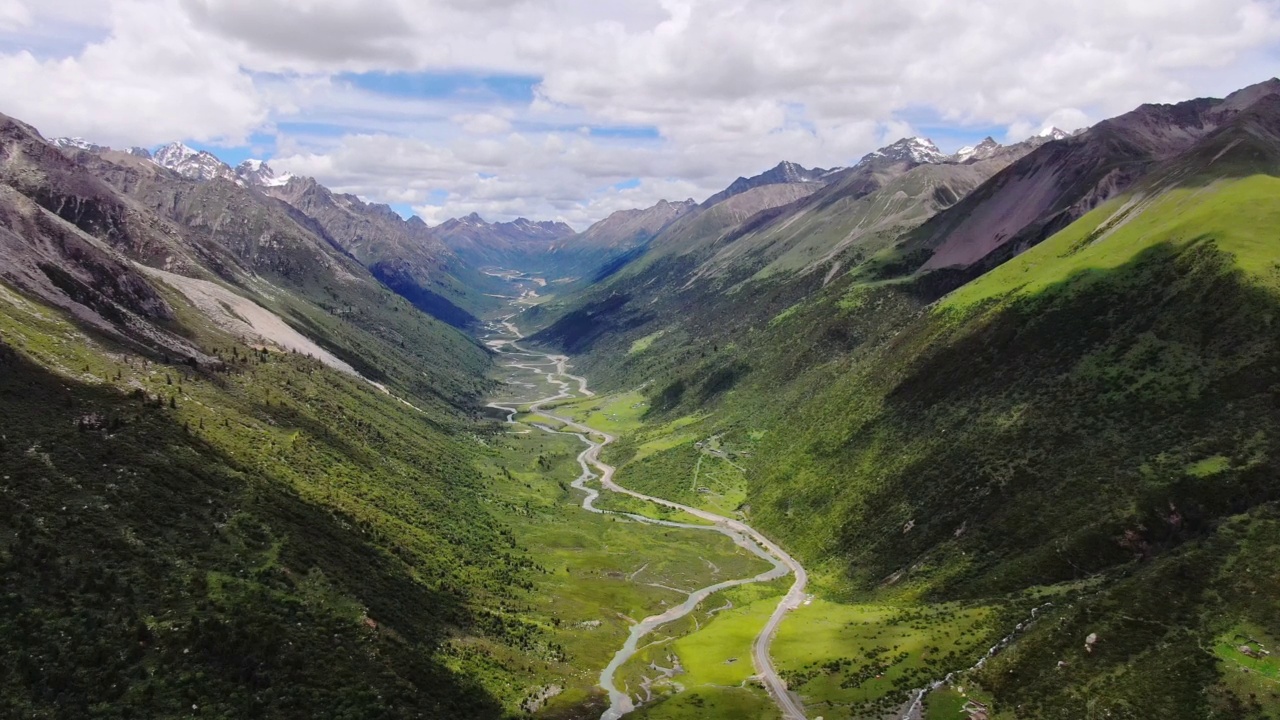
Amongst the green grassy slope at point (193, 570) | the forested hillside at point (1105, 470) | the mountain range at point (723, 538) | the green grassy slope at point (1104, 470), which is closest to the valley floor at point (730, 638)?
the mountain range at point (723, 538)

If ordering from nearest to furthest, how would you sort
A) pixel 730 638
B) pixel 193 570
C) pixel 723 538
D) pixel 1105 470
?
1. pixel 193 570
2. pixel 1105 470
3. pixel 730 638
4. pixel 723 538

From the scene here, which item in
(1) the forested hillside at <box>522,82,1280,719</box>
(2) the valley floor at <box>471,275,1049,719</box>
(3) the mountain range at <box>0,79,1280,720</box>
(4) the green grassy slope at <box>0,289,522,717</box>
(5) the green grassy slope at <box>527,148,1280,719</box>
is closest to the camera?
(4) the green grassy slope at <box>0,289,522,717</box>

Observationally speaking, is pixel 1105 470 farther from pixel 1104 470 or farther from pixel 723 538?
pixel 723 538

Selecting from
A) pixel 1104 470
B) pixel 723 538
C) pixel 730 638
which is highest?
pixel 1104 470

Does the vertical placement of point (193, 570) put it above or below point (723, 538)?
above

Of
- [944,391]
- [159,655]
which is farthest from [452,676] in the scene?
[944,391]

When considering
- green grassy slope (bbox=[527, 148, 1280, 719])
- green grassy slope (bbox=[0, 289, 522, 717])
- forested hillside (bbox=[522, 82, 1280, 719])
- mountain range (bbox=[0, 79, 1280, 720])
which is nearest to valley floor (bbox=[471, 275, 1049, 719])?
mountain range (bbox=[0, 79, 1280, 720])

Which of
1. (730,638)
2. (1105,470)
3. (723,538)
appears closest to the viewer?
(1105,470)

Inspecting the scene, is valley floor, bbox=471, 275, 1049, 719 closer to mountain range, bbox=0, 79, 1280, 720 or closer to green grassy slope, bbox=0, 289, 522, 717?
mountain range, bbox=0, 79, 1280, 720

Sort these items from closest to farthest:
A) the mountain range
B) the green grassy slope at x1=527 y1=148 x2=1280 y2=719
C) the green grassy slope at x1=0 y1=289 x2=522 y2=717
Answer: the green grassy slope at x1=0 y1=289 x2=522 y2=717
the mountain range
the green grassy slope at x1=527 y1=148 x2=1280 y2=719

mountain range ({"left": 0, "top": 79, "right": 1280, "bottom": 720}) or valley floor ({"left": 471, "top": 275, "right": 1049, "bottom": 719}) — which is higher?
mountain range ({"left": 0, "top": 79, "right": 1280, "bottom": 720})

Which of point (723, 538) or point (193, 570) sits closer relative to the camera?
point (193, 570)

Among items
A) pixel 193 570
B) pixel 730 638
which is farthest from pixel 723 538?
pixel 193 570

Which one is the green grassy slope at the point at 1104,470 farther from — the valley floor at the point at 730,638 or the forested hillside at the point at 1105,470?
the valley floor at the point at 730,638
